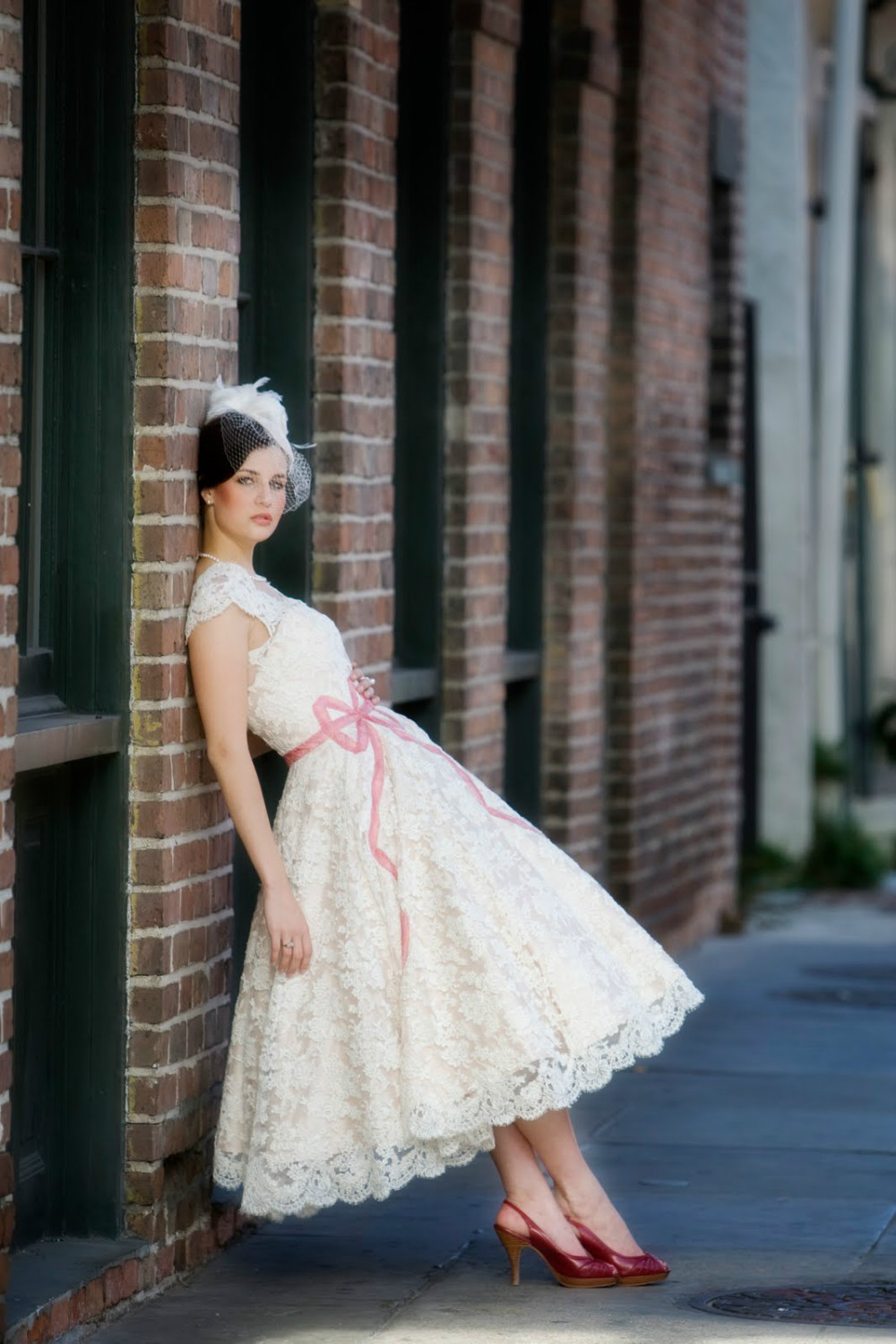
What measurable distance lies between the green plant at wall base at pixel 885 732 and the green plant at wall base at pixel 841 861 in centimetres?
417

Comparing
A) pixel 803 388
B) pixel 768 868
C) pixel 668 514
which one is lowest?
pixel 768 868

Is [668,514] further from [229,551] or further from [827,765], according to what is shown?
[229,551]

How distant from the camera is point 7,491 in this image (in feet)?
15.6

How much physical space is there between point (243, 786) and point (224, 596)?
42cm

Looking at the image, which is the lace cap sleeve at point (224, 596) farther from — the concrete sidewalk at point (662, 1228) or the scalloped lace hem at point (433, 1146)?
the concrete sidewalk at point (662, 1228)

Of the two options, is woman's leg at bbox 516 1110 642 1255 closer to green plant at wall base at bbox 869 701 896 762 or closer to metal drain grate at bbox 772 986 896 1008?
metal drain grate at bbox 772 986 896 1008

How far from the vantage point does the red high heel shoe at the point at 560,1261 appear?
561cm

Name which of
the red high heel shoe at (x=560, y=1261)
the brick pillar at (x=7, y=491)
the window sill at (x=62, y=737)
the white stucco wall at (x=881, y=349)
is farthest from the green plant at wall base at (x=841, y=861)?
the brick pillar at (x=7, y=491)

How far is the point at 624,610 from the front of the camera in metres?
10.4

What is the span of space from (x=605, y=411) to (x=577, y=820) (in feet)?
5.51

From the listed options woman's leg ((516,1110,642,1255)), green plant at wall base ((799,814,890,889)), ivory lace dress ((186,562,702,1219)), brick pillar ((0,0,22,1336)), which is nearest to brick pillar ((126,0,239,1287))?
ivory lace dress ((186,562,702,1219))

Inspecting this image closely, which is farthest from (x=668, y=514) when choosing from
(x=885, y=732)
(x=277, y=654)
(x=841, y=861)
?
(x=885, y=732)

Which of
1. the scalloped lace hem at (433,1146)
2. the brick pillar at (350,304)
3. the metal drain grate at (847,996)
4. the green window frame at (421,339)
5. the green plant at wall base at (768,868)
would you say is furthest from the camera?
the green plant at wall base at (768,868)

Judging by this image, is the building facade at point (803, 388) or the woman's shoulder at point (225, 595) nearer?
the woman's shoulder at point (225, 595)
